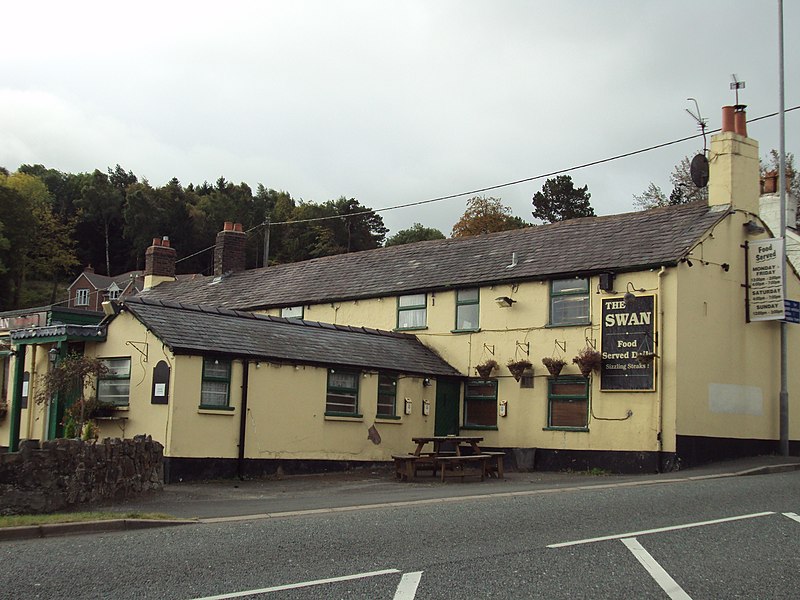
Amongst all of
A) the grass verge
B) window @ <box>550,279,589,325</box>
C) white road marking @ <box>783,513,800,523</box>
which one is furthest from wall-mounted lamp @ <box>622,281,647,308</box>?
the grass verge

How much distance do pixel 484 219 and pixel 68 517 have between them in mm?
59523

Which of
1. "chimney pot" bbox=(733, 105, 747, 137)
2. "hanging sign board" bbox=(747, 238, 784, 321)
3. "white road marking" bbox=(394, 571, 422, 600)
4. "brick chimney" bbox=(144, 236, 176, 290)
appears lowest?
"white road marking" bbox=(394, 571, 422, 600)

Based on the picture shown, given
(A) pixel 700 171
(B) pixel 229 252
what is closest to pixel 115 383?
(A) pixel 700 171

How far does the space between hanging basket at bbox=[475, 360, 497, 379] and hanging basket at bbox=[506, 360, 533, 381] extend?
687 millimetres

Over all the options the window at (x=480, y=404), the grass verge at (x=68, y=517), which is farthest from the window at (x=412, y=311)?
the grass verge at (x=68, y=517)

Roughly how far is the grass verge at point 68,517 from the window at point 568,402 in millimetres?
13657

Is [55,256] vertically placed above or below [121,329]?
above

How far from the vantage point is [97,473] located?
550 inches

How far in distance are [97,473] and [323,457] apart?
9.09 metres

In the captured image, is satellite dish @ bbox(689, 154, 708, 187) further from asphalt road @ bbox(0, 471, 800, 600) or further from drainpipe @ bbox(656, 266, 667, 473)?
asphalt road @ bbox(0, 471, 800, 600)

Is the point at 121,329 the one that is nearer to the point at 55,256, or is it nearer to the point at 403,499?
the point at 403,499

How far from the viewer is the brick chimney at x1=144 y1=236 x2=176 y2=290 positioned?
41.6 m

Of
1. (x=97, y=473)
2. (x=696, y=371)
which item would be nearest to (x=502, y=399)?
(x=696, y=371)

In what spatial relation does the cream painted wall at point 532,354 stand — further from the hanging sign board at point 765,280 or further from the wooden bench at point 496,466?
the hanging sign board at point 765,280
